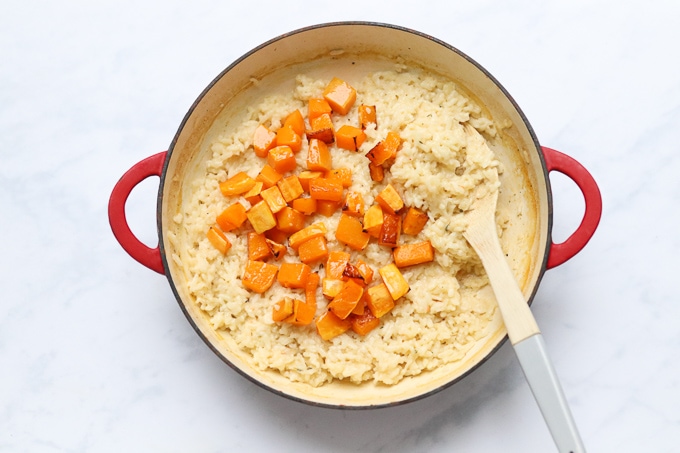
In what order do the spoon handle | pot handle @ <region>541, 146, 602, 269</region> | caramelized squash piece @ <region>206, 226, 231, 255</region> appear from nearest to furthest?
the spoon handle, pot handle @ <region>541, 146, 602, 269</region>, caramelized squash piece @ <region>206, 226, 231, 255</region>

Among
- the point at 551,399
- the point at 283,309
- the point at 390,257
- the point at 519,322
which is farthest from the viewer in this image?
the point at 390,257

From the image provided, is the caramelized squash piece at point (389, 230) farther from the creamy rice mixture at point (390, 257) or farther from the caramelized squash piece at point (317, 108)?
the caramelized squash piece at point (317, 108)

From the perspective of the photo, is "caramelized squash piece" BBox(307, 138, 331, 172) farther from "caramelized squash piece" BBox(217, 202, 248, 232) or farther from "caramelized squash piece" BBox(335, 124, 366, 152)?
"caramelized squash piece" BBox(217, 202, 248, 232)

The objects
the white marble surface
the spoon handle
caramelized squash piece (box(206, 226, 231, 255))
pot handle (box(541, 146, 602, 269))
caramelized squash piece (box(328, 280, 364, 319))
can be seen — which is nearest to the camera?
the spoon handle

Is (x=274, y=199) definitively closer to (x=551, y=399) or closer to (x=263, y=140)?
(x=263, y=140)

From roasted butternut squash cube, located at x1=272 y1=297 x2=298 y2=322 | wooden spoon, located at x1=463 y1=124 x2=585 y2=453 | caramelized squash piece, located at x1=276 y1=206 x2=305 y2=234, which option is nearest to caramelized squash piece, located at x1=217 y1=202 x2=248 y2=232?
caramelized squash piece, located at x1=276 y1=206 x2=305 y2=234

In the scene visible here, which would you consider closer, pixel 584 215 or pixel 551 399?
pixel 551 399

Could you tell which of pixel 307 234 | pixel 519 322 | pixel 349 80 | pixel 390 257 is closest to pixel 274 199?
pixel 307 234
